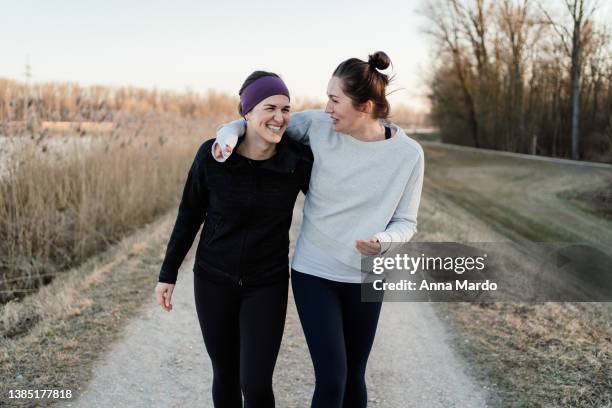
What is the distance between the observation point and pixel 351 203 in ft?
8.98

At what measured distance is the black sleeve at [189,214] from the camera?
2723mm

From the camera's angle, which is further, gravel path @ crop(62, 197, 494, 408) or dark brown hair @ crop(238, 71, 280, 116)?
gravel path @ crop(62, 197, 494, 408)

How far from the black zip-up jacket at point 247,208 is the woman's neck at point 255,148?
36 millimetres

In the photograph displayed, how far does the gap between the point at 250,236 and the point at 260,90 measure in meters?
0.68

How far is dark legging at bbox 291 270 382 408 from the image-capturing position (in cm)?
258

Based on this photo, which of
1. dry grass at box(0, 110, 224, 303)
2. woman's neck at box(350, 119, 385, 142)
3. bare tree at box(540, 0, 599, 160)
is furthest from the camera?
bare tree at box(540, 0, 599, 160)

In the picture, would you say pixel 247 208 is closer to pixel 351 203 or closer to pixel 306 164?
pixel 306 164

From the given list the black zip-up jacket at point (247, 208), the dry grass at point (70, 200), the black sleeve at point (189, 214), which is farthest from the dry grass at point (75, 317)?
the black zip-up jacket at point (247, 208)

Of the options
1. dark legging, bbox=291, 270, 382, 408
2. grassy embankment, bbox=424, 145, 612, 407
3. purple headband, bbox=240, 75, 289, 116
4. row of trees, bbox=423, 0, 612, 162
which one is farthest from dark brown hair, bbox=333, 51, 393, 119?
row of trees, bbox=423, 0, 612, 162

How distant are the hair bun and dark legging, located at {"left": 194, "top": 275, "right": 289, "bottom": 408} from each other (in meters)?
1.14

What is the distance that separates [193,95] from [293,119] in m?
19.4

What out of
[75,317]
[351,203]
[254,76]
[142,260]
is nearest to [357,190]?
[351,203]

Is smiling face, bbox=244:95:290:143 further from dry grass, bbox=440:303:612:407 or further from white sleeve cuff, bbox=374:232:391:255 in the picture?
dry grass, bbox=440:303:612:407

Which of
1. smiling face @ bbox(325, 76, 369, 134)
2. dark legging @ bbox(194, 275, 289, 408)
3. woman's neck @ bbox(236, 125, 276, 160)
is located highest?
smiling face @ bbox(325, 76, 369, 134)
